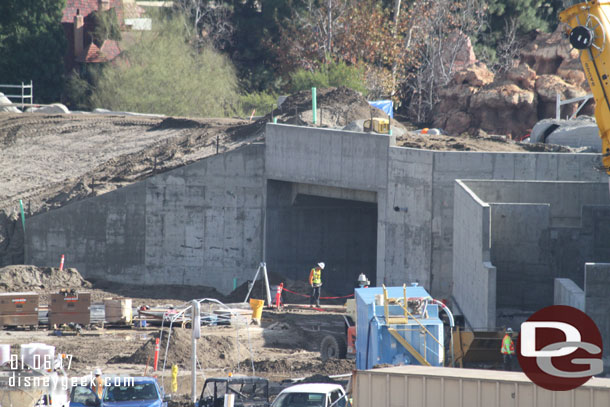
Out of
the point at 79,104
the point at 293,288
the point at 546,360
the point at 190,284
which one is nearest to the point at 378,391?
the point at 546,360

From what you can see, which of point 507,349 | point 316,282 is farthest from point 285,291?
point 507,349

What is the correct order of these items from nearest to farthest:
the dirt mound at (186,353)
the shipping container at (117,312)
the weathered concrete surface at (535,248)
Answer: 1. the dirt mound at (186,353)
2. the weathered concrete surface at (535,248)
3. the shipping container at (117,312)

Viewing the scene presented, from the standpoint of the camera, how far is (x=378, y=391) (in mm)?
17516

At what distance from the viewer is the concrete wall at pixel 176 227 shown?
39812 millimetres

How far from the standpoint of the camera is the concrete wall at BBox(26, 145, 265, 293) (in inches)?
1567

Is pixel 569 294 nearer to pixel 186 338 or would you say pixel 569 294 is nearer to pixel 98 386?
pixel 186 338

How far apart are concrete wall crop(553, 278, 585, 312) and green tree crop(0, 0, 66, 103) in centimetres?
5103

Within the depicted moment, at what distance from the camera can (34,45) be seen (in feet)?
225

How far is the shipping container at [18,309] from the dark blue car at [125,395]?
10.8m

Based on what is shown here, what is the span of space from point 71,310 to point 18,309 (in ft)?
5.28

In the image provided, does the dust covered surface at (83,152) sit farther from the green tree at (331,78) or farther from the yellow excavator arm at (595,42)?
the yellow excavator arm at (595,42)

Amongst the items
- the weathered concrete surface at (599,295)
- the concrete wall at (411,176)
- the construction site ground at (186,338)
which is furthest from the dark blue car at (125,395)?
the concrete wall at (411,176)

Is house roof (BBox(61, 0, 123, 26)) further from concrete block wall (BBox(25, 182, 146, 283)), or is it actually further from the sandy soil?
concrete block wall (BBox(25, 182, 146, 283))

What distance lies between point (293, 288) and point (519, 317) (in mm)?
12655
